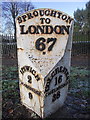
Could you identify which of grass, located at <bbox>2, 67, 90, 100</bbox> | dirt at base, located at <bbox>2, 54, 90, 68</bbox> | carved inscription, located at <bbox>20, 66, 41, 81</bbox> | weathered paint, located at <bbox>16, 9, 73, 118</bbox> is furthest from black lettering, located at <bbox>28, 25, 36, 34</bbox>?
dirt at base, located at <bbox>2, 54, 90, 68</bbox>

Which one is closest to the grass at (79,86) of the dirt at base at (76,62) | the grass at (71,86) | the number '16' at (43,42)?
the grass at (71,86)

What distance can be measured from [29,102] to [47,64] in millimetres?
905

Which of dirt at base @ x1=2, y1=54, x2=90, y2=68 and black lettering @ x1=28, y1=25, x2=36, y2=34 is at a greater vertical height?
black lettering @ x1=28, y1=25, x2=36, y2=34

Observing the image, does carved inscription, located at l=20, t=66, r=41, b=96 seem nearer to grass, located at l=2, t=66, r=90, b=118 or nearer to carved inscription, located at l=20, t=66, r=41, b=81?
carved inscription, located at l=20, t=66, r=41, b=81

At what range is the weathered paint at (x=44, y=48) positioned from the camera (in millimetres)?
2064

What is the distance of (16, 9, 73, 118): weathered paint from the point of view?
2.06m

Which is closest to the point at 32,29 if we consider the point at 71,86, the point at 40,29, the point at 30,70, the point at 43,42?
the point at 40,29

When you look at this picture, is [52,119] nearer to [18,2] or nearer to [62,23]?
[62,23]

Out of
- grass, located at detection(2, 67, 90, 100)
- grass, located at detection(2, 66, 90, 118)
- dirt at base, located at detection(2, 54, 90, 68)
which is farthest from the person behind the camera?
dirt at base, located at detection(2, 54, 90, 68)

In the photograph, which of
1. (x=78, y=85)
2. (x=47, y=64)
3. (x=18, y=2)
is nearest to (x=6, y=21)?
(x=18, y=2)

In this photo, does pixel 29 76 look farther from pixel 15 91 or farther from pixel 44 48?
pixel 15 91

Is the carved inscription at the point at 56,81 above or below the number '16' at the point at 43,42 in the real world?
below

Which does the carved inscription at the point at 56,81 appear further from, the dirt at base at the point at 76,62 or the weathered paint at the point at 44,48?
the dirt at base at the point at 76,62

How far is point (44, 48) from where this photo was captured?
2.09m
